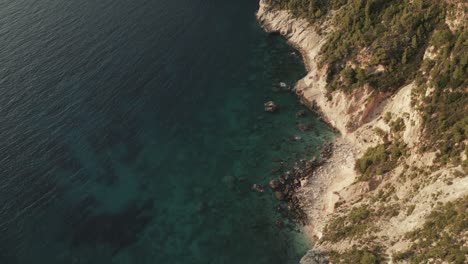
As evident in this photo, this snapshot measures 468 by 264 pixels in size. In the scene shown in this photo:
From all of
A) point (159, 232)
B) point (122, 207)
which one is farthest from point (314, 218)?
point (122, 207)

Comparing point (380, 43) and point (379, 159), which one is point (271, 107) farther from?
point (379, 159)

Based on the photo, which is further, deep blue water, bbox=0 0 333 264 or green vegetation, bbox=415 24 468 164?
deep blue water, bbox=0 0 333 264

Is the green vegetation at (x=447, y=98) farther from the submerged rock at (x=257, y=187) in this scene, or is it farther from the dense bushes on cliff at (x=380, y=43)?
the submerged rock at (x=257, y=187)

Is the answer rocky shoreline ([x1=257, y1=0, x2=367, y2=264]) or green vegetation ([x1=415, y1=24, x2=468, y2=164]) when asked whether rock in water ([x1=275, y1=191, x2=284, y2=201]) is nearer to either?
rocky shoreline ([x1=257, y1=0, x2=367, y2=264])

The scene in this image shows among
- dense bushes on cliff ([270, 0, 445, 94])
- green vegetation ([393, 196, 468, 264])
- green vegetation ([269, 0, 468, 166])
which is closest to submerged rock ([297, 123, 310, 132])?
dense bushes on cliff ([270, 0, 445, 94])

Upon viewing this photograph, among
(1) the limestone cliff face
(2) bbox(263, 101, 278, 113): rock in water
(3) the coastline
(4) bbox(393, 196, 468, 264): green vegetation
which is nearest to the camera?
(4) bbox(393, 196, 468, 264): green vegetation

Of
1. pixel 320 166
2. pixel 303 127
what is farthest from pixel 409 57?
pixel 320 166

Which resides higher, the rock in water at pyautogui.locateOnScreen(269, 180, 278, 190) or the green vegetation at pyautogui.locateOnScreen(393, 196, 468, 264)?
the green vegetation at pyautogui.locateOnScreen(393, 196, 468, 264)
